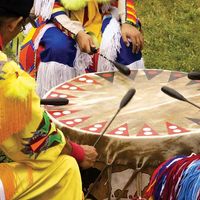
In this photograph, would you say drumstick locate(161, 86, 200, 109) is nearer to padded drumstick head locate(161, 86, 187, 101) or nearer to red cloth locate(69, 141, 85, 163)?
padded drumstick head locate(161, 86, 187, 101)

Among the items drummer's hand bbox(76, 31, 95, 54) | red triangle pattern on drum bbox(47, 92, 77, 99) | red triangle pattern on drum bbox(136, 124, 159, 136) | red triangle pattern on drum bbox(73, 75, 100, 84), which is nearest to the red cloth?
red triangle pattern on drum bbox(136, 124, 159, 136)

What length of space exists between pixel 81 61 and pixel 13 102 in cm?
149

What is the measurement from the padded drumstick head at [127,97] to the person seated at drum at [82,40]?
0.73 m

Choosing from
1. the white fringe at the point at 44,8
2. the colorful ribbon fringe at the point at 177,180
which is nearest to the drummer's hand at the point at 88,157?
the colorful ribbon fringe at the point at 177,180

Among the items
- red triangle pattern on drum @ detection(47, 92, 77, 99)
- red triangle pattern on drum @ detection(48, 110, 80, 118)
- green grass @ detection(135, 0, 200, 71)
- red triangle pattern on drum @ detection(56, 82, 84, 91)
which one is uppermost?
red triangle pattern on drum @ detection(56, 82, 84, 91)

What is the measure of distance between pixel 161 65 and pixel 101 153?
2.64m

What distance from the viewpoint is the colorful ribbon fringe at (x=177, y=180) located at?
2.14m

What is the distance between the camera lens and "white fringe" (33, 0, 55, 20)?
142 inches

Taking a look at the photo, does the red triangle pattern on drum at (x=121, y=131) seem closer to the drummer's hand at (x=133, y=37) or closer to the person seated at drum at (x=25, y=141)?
the person seated at drum at (x=25, y=141)

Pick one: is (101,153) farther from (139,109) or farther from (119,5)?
(119,5)

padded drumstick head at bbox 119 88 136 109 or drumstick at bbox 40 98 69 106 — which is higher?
padded drumstick head at bbox 119 88 136 109

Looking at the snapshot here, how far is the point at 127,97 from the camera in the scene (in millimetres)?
2688

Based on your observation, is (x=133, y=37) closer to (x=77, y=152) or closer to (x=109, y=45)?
(x=109, y=45)

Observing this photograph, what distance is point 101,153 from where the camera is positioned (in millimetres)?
2518
